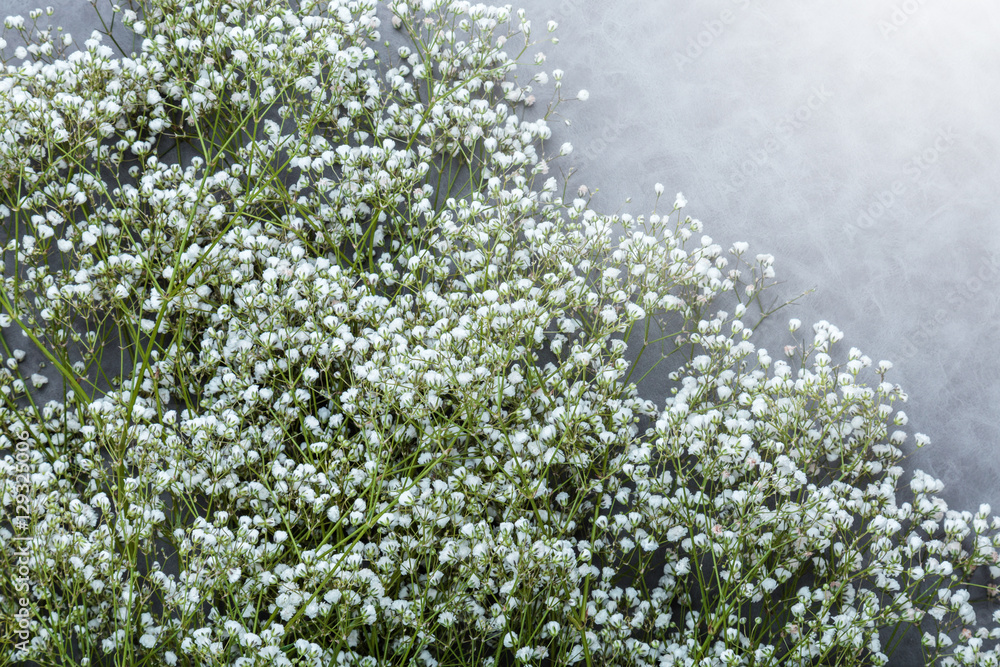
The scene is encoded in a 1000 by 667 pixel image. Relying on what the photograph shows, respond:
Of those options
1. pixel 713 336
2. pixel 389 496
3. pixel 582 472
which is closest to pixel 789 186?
pixel 713 336

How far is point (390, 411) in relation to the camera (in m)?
2.13

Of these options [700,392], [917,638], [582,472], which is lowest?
[917,638]

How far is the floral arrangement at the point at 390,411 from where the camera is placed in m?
1.69

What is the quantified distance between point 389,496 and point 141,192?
3.73ft

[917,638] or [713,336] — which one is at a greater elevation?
[713,336]

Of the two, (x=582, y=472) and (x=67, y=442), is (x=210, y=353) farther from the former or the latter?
(x=582, y=472)

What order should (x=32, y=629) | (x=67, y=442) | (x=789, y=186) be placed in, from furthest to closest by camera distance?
(x=789, y=186)
(x=67, y=442)
(x=32, y=629)

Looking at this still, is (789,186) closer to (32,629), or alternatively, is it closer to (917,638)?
(917,638)

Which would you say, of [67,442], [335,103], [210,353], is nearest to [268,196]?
[335,103]

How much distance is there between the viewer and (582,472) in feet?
7.09

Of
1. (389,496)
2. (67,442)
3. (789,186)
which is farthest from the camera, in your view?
(789,186)

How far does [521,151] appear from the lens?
2.32 meters

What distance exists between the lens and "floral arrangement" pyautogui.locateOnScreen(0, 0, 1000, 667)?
1691 mm

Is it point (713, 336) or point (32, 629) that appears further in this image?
point (713, 336)
